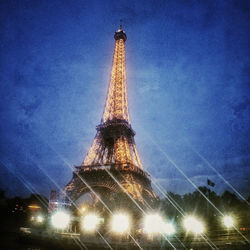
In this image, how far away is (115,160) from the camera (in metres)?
35.4

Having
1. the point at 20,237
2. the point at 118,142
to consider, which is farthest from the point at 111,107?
the point at 20,237

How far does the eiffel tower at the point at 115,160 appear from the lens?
3269 cm

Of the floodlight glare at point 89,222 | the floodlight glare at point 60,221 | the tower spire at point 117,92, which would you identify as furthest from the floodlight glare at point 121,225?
the tower spire at point 117,92

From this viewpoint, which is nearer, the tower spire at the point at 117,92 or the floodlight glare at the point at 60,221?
the floodlight glare at the point at 60,221

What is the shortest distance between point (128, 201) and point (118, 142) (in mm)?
11435

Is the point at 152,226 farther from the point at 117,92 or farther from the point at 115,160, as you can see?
the point at 117,92

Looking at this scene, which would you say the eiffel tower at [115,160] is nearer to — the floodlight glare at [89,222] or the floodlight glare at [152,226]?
the floodlight glare at [89,222]

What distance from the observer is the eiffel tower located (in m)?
32.7

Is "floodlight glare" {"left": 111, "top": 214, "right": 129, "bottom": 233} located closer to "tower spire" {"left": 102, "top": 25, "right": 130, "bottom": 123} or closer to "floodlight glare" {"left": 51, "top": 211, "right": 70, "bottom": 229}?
"floodlight glare" {"left": 51, "top": 211, "right": 70, "bottom": 229}

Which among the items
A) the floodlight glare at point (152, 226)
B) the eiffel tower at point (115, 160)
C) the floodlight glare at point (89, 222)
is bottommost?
the floodlight glare at point (152, 226)

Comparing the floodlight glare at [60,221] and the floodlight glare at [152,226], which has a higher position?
the floodlight glare at [60,221]

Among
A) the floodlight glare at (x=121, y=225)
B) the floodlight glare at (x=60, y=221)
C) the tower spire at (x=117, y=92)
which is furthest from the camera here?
the tower spire at (x=117, y=92)

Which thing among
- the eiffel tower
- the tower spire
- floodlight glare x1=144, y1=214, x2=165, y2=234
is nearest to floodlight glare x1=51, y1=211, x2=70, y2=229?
floodlight glare x1=144, y1=214, x2=165, y2=234

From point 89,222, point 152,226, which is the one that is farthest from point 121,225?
point 89,222
